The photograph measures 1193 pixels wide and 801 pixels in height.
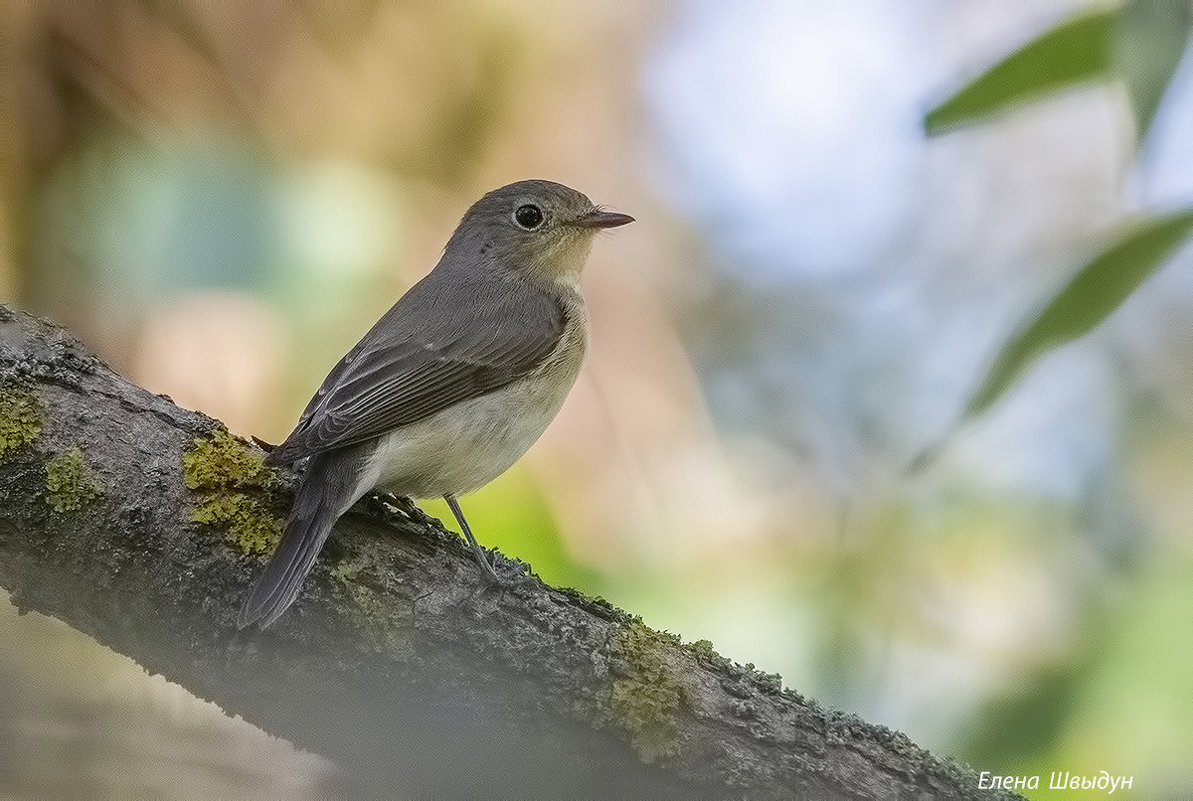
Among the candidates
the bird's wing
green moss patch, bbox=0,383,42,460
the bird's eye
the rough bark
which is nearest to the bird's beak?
Answer: the bird's eye

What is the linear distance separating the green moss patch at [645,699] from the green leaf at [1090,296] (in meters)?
1.05

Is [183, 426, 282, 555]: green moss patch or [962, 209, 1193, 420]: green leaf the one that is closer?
[962, 209, 1193, 420]: green leaf

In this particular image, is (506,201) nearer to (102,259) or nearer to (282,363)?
(282,363)

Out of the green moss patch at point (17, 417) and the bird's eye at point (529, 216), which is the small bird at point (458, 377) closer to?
the bird's eye at point (529, 216)

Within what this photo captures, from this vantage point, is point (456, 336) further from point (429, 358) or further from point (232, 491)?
point (232, 491)

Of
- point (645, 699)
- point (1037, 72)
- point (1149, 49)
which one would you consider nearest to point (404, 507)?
point (645, 699)

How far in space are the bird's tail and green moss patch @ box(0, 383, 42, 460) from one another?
51cm

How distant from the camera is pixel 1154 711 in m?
2.98

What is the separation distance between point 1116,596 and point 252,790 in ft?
8.78

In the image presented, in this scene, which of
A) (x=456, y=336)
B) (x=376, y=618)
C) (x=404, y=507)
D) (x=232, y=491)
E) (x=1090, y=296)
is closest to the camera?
(x=1090, y=296)

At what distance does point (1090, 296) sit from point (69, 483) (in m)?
1.77

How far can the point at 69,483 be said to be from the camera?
222 cm

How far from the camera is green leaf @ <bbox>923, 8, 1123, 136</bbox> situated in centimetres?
163

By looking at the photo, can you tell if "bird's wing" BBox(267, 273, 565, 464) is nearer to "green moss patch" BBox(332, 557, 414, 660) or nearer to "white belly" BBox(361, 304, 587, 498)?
"white belly" BBox(361, 304, 587, 498)
